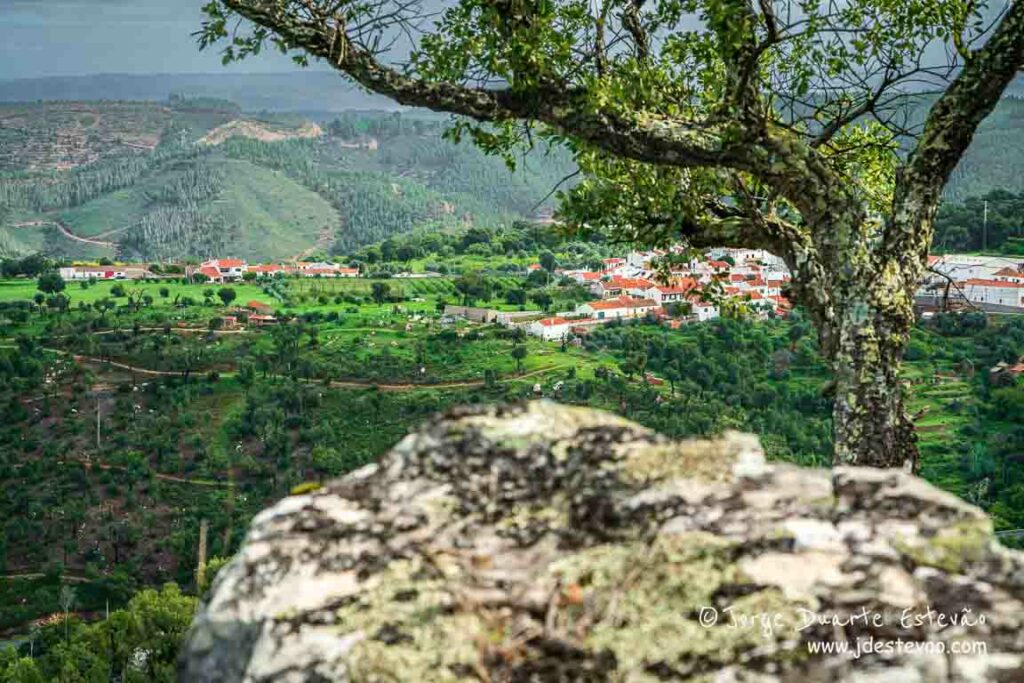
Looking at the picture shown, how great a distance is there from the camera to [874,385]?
457cm

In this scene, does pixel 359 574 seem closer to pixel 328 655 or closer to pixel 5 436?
pixel 328 655

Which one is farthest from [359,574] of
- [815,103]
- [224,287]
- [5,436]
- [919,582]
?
[224,287]

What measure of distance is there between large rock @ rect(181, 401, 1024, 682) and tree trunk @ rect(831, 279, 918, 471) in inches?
83.6

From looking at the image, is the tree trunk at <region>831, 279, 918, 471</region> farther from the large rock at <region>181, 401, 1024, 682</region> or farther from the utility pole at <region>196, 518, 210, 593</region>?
the utility pole at <region>196, 518, 210, 593</region>

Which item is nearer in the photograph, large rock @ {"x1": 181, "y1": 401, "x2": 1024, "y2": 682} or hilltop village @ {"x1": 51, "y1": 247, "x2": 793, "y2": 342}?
large rock @ {"x1": 181, "y1": 401, "x2": 1024, "y2": 682}

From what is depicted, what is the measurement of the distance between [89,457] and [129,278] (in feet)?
209

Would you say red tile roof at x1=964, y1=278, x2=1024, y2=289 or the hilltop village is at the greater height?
red tile roof at x1=964, y1=278, x2=1024, y2=289

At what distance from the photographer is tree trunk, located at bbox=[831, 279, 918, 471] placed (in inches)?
180

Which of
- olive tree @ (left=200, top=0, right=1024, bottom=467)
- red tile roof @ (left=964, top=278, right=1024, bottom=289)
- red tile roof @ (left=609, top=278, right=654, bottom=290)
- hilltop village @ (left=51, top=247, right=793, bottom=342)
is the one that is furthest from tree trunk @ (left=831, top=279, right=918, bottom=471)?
red tile roof @ (left=609, top=278, right=654, bottom=290)

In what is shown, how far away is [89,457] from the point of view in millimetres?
86000

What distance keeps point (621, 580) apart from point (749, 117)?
325 cm

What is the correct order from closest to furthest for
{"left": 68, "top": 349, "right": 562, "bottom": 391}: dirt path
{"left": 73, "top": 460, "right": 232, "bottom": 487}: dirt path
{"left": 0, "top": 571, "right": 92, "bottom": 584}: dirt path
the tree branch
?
the tree branch, {"left": 0, "top": 571, "right": 92, "bottom": 584}: dirt path, {"left": 73, "top": 460, "right": 232, "bottom": 487}: dirt path, {"left": 68, "top": 349, "right": 562, "bottom": 391}: dirt path

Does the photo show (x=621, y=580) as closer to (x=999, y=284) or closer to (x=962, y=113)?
(x=962, y=113)

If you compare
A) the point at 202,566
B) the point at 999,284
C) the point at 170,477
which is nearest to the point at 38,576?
the point at 170,477
